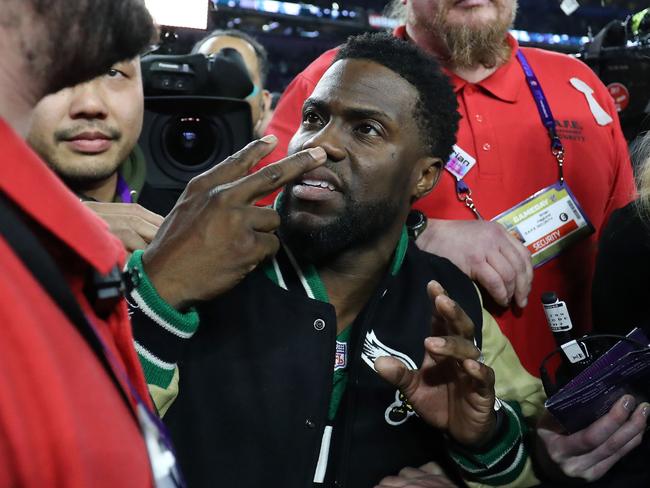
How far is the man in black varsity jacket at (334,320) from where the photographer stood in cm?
116

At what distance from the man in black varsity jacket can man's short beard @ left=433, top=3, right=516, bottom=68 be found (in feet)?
0.92

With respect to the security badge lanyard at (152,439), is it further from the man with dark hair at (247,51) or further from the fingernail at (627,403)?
the man with dark hair at (247,51)

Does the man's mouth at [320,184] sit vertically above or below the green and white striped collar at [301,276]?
above

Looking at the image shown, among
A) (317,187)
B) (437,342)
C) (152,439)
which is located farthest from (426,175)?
(152,439)

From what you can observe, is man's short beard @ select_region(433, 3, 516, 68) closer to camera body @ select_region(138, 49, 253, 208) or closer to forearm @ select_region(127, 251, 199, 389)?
camera body @ select_region(138, 49, 253, 208)

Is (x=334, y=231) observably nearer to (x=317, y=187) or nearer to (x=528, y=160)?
(x=317, y=187)

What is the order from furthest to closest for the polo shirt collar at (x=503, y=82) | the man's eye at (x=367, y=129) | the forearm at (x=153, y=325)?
1. the polo shirt collar at (x=503, y=82)
2. the man's eye at (x=367, y=129)
3. the forearm at (x=153, y=325)

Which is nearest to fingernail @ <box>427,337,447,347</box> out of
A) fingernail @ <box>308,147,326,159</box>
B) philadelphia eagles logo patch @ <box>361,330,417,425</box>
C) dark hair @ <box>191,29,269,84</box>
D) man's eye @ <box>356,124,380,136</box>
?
philadelphia eagles logo patch @ <box>361,330,417,425</box>

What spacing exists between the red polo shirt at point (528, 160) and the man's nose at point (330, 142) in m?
0.42

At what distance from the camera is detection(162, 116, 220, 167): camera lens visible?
1934 mm

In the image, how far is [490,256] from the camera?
1.61m

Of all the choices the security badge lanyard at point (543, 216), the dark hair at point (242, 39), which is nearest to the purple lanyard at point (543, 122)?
the security badge lanyard at point (543, 216)

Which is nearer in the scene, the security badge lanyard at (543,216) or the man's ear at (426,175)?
the man's ear at (426,175)

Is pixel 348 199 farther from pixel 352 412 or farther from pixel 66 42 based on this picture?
pixel 66 42
